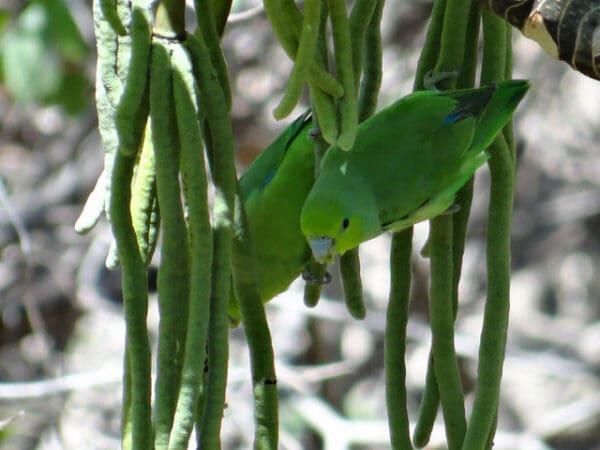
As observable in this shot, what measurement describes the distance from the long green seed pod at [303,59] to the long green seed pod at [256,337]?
108mm

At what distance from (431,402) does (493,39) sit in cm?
38

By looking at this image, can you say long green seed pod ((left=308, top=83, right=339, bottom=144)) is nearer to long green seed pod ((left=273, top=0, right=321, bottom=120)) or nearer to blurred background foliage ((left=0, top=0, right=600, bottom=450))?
long green seed pod ((left=273, top=0, right=321, bottom=120))

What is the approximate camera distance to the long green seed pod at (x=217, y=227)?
31.1 inches

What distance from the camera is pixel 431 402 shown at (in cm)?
103

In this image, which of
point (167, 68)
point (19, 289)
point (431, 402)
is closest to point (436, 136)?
point (431, 402)

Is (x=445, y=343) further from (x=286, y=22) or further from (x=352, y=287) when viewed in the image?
(x=286, y=22)

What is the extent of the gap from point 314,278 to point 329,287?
6.23 feet

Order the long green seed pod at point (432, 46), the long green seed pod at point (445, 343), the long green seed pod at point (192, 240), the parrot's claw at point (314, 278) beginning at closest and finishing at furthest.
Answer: the long green seed pod at point (192, 240) < the long green seed pod at point (445, 343) < the long green seed pod at point (432, 46) < the parrot's claw at point (314, 278)

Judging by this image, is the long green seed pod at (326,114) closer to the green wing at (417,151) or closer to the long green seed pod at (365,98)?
the long green seed pod at (365,98)

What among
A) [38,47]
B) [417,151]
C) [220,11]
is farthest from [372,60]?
[38,47]

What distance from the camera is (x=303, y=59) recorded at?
85cm

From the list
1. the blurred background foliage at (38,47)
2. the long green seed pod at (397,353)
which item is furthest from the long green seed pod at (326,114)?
the blurred background foliage at (38,47)

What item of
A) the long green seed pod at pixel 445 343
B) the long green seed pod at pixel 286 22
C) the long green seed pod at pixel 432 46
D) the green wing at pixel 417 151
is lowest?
the long green seed pod at pixel 445 343

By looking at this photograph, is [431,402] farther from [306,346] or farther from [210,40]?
[306,346]
